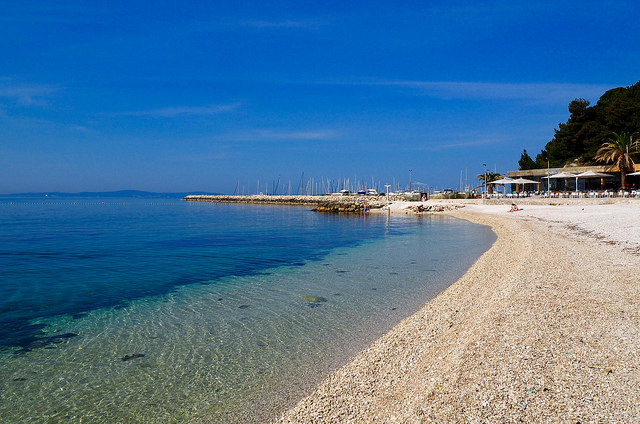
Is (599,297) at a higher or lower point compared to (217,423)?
higher

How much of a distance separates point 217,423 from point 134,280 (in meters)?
9.85

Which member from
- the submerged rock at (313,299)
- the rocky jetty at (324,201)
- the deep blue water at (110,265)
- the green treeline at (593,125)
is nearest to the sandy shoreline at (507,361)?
the submerged rock at (313,299)

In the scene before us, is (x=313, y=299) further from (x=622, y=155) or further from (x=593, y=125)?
(x=593, y=125)

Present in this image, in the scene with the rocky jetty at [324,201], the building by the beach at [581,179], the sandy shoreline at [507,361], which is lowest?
the sandy shoreline at [507,361]

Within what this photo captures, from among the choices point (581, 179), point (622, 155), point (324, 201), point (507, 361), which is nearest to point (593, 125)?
point (581, 179)

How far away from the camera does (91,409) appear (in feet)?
16.7

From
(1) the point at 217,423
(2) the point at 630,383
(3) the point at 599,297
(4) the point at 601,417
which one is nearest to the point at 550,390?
(4) the point at 601,417

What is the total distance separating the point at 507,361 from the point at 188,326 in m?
6.21

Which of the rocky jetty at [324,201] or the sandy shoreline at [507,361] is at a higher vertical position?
the rocky jetty at [324,201]

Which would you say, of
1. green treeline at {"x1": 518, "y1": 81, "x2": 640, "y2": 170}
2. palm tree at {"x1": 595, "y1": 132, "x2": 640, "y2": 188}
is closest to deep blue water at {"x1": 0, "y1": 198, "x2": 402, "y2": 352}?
palm tree at {"x1": 595, "y1": 132, "x2": 640, "y2": 188}

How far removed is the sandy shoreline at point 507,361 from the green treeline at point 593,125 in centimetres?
5525

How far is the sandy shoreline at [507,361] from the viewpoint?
3.98 m

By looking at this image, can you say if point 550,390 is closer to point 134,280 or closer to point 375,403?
point 375,403

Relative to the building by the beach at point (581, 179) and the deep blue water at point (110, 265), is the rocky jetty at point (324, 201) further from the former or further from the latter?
the deep blue water at point (110, 265)
